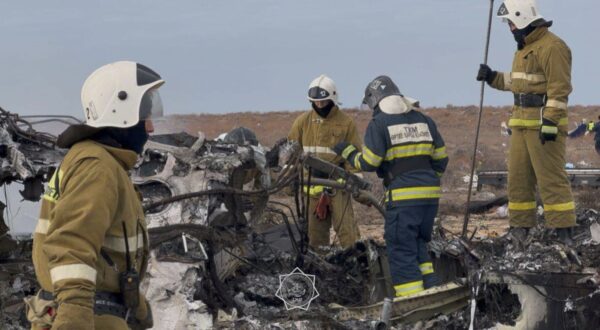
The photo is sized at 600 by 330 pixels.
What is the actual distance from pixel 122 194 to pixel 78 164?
0.73 feet

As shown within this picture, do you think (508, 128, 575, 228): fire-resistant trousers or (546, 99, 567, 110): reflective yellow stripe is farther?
(508, 128, 575, 228): fire-resistant trousers

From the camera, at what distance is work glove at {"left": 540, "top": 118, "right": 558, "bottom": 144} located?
809 centimetres

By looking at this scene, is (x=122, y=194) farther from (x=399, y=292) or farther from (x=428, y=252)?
(x=428, y=252)

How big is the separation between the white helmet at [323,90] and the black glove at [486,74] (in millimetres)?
1681

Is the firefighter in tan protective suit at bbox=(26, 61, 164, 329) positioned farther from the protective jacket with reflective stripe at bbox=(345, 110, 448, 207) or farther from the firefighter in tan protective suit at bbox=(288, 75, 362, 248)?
the firefighter in tan protective suit at bbox=(288, 75, 362, 248)

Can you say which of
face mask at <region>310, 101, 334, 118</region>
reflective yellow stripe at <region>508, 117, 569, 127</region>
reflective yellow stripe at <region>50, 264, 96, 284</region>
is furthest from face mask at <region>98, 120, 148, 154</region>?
face mask at <region>310, 101, 334, 118</region>

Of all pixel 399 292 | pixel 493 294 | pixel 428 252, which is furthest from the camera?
pixel 428 252

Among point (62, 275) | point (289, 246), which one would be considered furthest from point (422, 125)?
point (62, 275)

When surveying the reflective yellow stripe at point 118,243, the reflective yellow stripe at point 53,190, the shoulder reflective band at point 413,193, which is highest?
the reflective yellow stripe at point 53,190

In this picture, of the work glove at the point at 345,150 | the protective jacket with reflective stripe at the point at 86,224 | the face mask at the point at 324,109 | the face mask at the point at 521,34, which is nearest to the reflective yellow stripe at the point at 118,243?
the protective jacket with reflective stripe at the point at 86,224

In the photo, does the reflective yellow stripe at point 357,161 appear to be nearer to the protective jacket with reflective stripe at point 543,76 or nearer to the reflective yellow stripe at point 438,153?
the reflective yellow stripe at point 438,153

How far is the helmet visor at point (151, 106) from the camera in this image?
3951 millimetres

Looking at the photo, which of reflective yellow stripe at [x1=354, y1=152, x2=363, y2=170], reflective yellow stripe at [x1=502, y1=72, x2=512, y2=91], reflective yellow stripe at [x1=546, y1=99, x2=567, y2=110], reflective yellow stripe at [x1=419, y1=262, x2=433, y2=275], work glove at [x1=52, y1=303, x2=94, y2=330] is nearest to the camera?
work glove at [x1=52, y1=303, x2=94, y2=330]

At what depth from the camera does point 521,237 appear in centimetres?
850
